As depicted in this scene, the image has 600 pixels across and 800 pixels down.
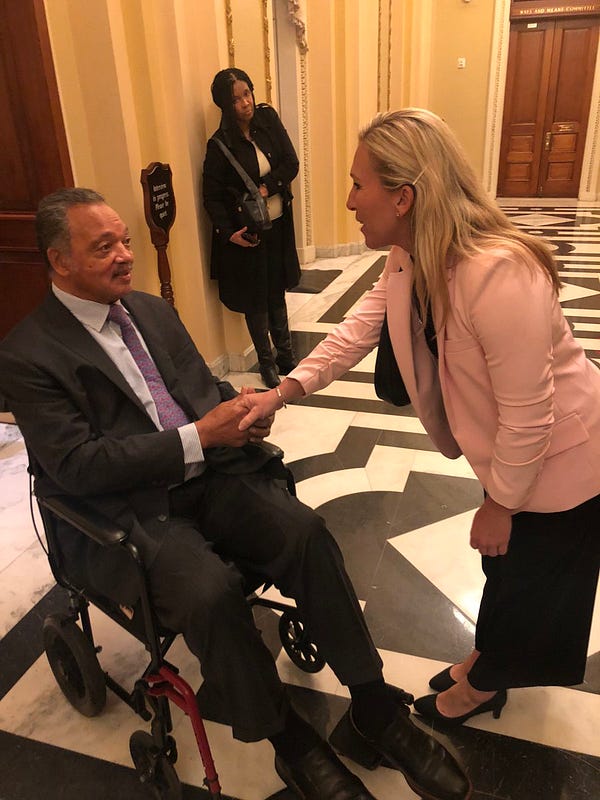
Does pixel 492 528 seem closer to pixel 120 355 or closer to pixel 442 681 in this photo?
pixel 442 681

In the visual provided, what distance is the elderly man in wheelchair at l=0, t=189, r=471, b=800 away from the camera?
4.63ft

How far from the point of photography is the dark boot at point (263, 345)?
12.6ft

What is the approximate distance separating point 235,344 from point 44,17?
1.96 metres

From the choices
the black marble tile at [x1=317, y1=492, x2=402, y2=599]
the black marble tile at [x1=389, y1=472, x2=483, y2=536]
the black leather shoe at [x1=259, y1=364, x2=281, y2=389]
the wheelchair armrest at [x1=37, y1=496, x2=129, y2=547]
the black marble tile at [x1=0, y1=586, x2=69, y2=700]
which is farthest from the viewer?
the black leather shoe at [x1=259, y1=364, x2=281, y2=389]

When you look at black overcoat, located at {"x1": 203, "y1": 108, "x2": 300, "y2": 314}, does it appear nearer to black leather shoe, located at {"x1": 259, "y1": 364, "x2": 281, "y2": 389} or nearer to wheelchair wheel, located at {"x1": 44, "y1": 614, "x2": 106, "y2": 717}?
black leather shoe, located at {"x1": 259, "y1": 364, "x2": 281, "y2": 389}

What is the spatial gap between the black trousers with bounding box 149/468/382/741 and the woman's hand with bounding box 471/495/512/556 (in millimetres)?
339

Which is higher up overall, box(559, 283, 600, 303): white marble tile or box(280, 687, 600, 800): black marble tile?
box(280, 687, 600, 800): black marble tile

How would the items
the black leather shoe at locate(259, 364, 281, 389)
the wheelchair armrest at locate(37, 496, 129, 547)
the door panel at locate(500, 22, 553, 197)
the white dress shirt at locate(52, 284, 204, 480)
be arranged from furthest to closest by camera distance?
1. the door panel at locate(500, 22, 553, 197)
2. the black leather shoe at locate(259, 364, 281, 389)
3. the white dress shirt at locate(52, 284, 204, 480)
4. the wheelchair armrest at locate(37, 496, 129, 547)

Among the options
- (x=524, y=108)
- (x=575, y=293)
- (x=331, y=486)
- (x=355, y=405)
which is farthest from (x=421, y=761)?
(x=524, y=108)

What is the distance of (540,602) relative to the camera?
1532 mm

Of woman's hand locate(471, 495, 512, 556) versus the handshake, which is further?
the handshake

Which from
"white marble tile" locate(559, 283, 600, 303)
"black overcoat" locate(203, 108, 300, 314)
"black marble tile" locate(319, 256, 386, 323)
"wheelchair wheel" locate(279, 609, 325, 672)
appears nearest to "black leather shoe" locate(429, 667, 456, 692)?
"wheelchair wheel" locate(279, 609, 325, 672)

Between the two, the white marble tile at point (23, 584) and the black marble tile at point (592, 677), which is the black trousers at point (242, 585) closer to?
the black marble tile at point (592, 677)

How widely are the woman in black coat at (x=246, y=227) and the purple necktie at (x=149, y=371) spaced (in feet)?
6.22
